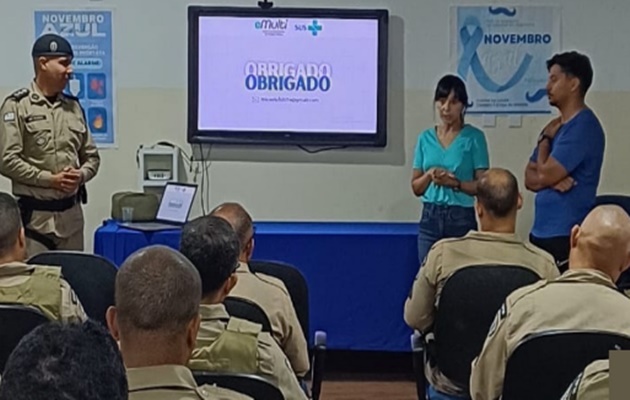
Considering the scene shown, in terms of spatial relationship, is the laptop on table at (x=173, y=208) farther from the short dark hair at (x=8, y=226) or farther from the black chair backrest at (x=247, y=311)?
the black chair backrest at (x=247, y=311)

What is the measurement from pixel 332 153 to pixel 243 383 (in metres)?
3.68

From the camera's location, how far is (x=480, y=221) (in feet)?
10.6

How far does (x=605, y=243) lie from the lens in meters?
2.44

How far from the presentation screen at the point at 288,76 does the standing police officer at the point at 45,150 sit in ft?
3.83

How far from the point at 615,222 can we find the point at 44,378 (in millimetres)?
1816

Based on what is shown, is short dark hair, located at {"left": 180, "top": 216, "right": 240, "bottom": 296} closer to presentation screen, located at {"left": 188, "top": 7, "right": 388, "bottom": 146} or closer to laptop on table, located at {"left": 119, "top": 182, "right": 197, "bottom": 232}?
laptop on table, located at {"left": 119, "top": 182, "right": 197, "bottom": 232}

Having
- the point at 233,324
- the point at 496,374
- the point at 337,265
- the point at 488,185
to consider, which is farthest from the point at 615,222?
the point at 337,265

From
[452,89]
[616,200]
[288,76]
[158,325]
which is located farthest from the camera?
[288,76]

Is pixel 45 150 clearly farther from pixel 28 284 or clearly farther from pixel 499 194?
pixel 499 194

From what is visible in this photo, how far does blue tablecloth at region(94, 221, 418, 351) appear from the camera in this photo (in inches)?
191

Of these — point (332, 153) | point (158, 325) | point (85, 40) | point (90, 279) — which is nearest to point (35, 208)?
point (90, 279)

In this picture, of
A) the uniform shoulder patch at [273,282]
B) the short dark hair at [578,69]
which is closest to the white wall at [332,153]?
the short dark hair at [578,69]

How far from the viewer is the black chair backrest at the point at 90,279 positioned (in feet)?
10.5

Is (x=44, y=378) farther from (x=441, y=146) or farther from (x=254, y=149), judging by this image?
(x=254, y=149)
